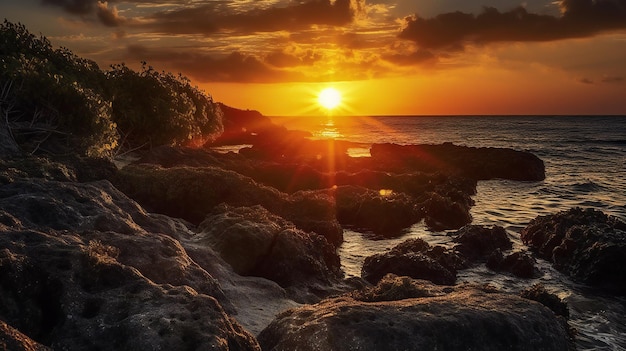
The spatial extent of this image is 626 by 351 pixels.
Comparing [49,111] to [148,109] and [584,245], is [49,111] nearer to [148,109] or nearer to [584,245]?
[148,109]

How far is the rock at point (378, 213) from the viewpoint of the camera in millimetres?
26953

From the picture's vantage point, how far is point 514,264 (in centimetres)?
1983

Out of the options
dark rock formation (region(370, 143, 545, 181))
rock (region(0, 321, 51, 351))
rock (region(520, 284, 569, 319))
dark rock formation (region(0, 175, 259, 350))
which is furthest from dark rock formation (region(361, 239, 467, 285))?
dark rock formation (region(370, 143, 545, 181))

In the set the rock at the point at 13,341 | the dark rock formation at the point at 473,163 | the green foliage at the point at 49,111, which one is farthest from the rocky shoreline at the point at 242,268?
the dark rock formation at the point at 473,163

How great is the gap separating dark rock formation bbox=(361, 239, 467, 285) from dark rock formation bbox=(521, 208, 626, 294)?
14.4 ft

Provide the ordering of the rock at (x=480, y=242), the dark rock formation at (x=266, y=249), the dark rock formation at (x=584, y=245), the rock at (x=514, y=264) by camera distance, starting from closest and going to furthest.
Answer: the dark rock formation at (x=266, y=249)
the dark rock formation at (x=584, y=245)
the rock at (x=514, y=264)
the rock at (x=480, y=242)

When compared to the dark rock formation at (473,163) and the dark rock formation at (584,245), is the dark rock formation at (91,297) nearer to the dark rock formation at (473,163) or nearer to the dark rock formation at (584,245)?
the dark rock formation at (584,245)

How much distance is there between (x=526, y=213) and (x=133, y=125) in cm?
3434

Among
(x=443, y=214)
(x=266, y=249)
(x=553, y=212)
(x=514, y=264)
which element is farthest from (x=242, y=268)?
(x=553, y=212)

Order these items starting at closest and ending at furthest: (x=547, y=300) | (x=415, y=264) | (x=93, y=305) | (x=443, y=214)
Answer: (x=93, y=305) → (x=547, y=300) → (x=415, y=264) → (x=443, y=214)

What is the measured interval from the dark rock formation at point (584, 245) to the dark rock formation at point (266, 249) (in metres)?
9.71

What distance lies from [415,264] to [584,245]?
302 inches

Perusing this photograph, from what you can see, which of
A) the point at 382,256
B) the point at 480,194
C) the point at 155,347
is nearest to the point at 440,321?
the point at 155,347

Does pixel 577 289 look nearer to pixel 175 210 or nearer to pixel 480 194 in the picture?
pixel 175 210
